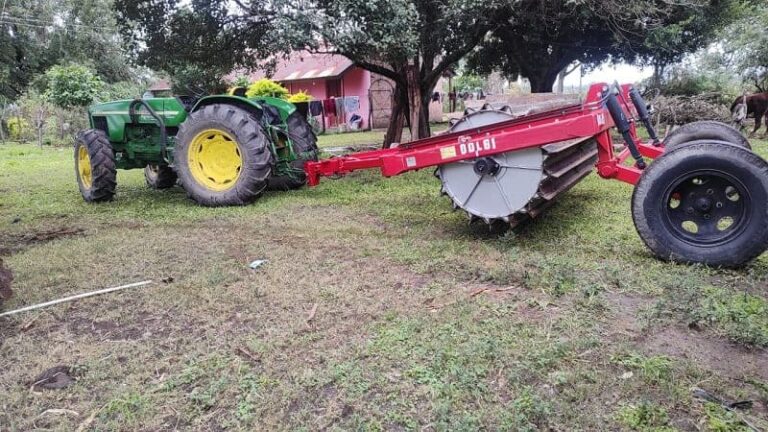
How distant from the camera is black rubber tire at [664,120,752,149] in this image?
517 centimetres

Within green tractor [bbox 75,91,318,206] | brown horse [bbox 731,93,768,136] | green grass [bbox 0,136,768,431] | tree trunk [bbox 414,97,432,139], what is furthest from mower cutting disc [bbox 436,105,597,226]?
brown horse [bbox 731,93,768,136]

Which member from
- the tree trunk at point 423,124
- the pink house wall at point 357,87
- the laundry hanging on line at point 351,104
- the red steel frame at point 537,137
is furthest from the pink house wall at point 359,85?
the red steel frame at point 537,137

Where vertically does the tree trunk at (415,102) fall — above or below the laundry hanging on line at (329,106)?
below

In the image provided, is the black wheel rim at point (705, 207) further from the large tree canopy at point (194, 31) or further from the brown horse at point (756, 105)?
the brown horse at point (756, 105)

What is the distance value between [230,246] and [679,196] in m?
3.72

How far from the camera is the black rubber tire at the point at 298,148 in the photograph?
7465 mm

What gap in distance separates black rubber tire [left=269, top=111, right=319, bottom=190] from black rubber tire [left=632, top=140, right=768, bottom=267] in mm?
4687

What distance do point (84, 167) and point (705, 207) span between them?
7.54 m

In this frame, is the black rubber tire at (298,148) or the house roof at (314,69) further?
the house roof at (314,69)

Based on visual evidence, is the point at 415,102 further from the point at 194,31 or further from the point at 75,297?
the point at 75,297

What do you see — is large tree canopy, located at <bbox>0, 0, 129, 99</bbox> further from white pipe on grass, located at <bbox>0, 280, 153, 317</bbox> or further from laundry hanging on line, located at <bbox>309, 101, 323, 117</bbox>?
white pipe on grass, located at <bbox>0, 280, 153, 317</bbox>

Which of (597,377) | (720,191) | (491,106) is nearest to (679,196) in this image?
(720,191)

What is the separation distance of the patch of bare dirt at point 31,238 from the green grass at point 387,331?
0.06m

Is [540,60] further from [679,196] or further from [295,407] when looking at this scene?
[295,407]
